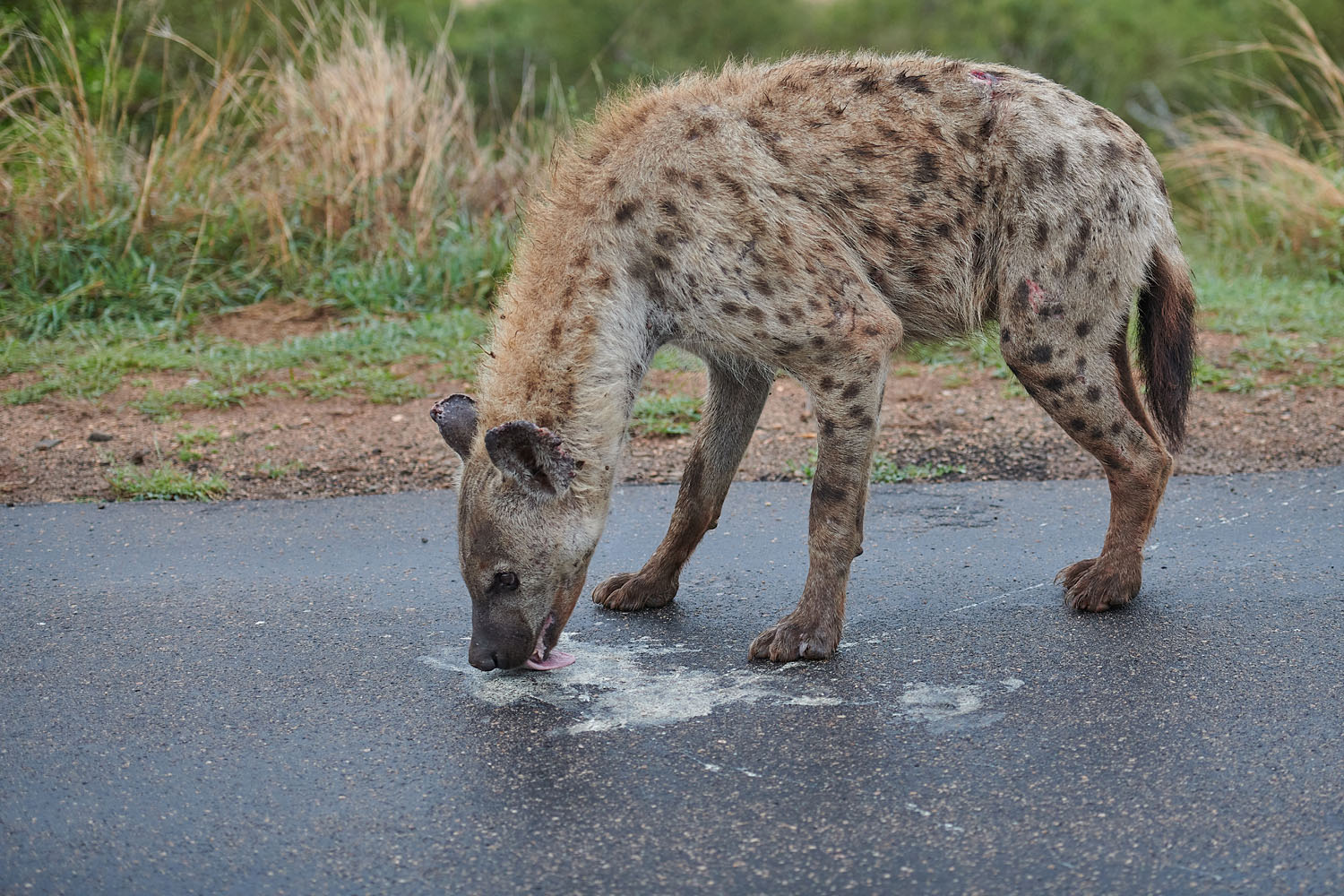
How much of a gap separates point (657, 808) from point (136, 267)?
497 centimetres

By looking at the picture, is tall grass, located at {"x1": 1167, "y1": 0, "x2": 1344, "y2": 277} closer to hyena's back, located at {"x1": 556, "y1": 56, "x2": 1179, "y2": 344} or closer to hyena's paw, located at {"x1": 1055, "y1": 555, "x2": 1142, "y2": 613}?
hyena's back, located at {"x1": 556, "y1": 56, "x2": 1179, "y2": 344}

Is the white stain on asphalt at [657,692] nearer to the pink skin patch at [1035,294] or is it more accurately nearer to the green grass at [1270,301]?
the pink skin patch at [1035,294]

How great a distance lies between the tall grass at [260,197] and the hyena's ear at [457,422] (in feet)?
11.4

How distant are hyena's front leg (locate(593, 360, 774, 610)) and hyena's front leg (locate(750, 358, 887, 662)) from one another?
416mm

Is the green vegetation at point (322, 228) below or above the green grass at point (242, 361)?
above

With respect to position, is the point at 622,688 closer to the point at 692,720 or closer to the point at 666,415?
the point at 692,720

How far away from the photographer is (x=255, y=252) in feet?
22.1

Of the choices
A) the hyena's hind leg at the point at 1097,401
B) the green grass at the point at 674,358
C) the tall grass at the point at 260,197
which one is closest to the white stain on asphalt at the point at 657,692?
the hyena's hind leg at the point at 1097,401

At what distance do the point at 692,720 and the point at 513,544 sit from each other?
56 cm

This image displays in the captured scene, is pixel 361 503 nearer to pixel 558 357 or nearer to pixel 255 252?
pixel 558 357

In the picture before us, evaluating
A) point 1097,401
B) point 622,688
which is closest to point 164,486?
point 622,688

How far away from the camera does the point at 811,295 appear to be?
321 cm

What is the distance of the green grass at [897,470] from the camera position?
183 inches

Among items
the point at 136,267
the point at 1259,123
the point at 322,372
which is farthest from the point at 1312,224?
the point at 136,267
